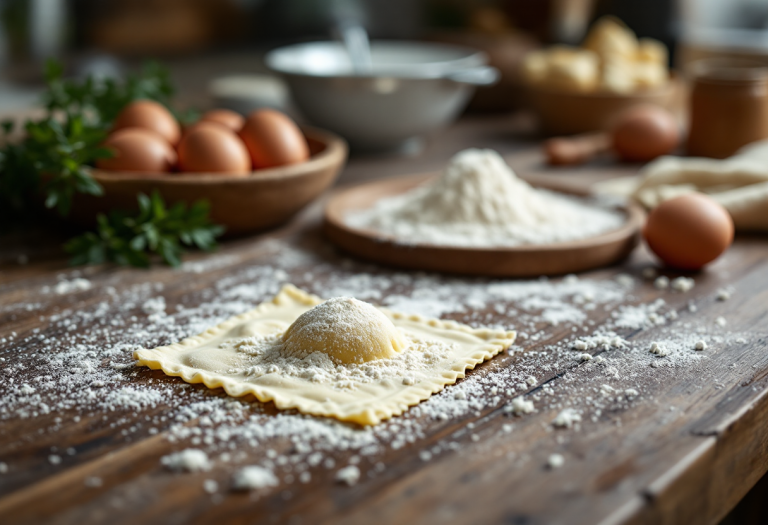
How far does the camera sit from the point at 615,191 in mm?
1682

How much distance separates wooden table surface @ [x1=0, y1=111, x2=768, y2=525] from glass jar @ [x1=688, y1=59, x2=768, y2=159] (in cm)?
85

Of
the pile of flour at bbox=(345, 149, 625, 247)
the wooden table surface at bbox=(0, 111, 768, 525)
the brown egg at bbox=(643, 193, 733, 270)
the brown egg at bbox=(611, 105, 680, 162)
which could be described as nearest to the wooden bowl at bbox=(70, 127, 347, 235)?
the pile of flour at bbox=(345, 149, 625, 247)

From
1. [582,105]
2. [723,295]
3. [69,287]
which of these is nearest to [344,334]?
[69,287]

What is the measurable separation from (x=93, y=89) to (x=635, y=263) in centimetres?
116

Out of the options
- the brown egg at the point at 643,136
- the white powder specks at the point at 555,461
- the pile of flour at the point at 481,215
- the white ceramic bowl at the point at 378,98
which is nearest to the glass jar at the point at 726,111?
the brown egg at the point at 643,136

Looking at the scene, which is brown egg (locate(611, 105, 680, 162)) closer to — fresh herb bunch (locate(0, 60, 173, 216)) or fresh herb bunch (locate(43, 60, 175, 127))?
fresh herb bunch (locate(43, 60, 175, 127))

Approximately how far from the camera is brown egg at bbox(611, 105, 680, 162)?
203cm

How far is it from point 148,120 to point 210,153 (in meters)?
0.20

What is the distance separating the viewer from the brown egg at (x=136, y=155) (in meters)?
1.38

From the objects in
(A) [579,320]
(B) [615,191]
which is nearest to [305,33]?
(B) [615,191]

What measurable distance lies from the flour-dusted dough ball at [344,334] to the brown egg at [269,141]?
571 millimetres

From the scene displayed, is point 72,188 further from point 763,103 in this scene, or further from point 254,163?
point 763,103

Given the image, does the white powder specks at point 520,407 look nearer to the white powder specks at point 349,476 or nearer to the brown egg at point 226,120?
the white powder specks at point 349,476

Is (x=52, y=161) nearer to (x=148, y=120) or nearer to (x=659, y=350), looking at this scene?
(x=148, y=120)
